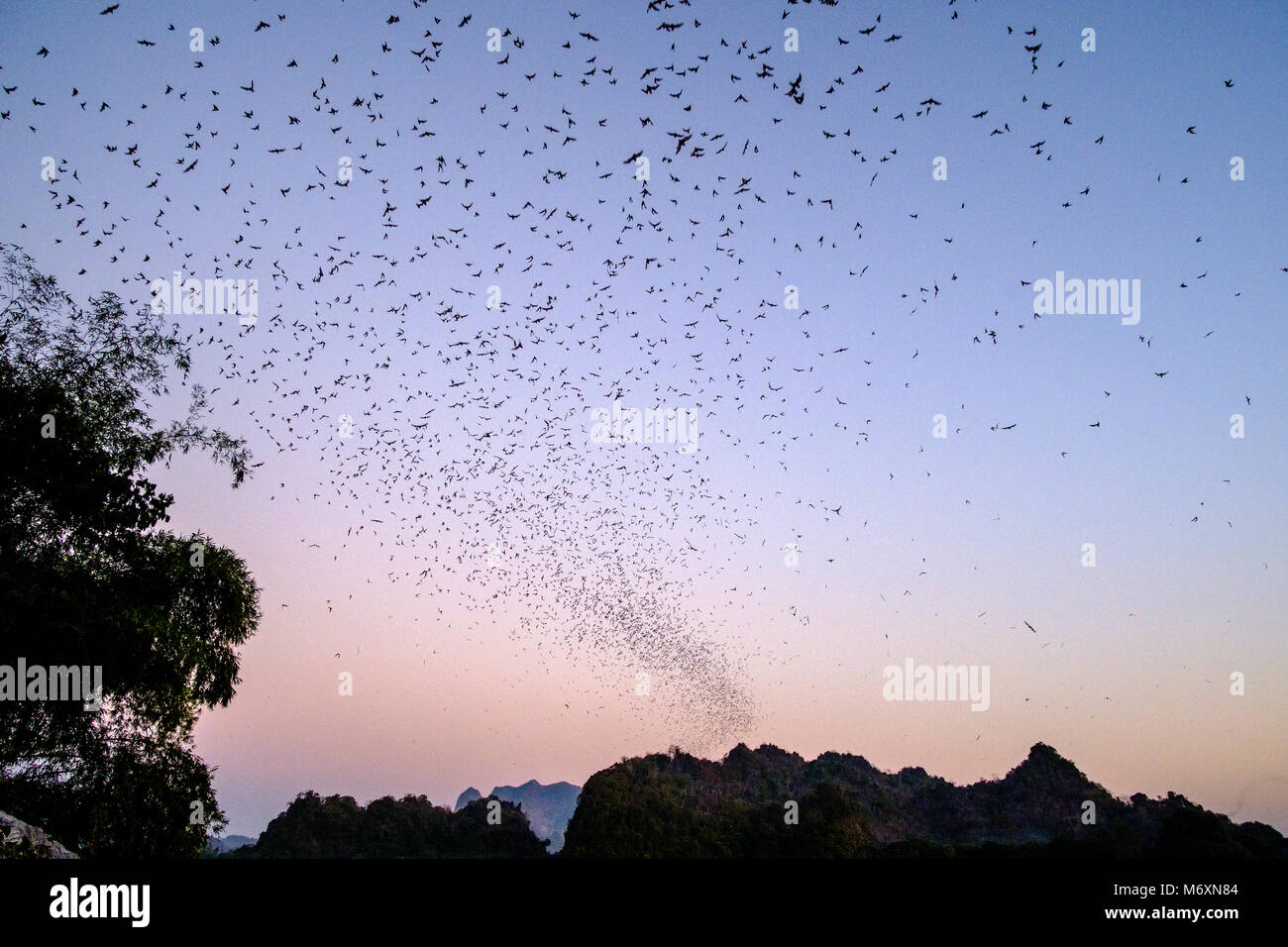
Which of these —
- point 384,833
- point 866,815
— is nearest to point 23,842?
point 384,833

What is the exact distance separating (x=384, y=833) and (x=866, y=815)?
1846 inches

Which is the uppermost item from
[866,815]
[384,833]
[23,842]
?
[23,842]

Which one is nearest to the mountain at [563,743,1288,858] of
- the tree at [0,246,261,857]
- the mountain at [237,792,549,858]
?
the mountain at [237,792,549,858]

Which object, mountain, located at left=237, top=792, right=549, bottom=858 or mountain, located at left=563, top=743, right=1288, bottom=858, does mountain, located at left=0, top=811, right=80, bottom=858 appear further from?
mountain, located at left=237, top=792, right=549, bottom=858

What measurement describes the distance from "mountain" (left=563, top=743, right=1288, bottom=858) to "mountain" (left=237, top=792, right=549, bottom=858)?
11.0 metres

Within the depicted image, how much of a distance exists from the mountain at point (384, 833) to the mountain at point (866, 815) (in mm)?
11004

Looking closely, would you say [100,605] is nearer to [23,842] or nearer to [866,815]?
[23,842]

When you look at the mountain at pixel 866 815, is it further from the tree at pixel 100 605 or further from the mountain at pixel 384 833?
the tree at pixel 100 605

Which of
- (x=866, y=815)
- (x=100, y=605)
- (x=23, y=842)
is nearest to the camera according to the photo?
(x=23, y=842)

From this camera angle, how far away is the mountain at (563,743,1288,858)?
6588cm

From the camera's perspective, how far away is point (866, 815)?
253 feet
